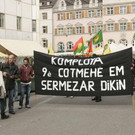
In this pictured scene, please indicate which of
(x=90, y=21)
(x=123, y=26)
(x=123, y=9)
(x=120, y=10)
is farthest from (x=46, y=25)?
(x=123, y=9)

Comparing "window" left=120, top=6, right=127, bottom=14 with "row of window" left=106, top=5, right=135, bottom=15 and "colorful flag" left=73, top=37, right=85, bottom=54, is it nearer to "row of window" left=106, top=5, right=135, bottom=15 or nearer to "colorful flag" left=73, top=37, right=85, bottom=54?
"row of window" left=106, top=5, right=135, bottom=15

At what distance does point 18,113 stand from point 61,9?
49261mm

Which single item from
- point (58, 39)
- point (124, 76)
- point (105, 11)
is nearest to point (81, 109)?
point (124, 76)

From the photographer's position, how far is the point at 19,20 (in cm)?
2389

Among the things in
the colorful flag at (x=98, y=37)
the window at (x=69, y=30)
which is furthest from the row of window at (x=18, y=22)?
the window at (x=69, y=30)

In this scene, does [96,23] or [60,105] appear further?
[96,23]

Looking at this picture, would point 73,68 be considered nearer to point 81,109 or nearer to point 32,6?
point 81,109

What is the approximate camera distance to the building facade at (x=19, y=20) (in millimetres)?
21594

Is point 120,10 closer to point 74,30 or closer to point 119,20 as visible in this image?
point 119,20

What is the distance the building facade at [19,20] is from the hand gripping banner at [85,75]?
13.1 m

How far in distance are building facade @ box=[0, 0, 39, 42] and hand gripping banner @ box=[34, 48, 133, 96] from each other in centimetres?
1314

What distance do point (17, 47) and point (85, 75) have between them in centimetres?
1298

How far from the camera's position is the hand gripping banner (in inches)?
345

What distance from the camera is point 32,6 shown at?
2525cm
